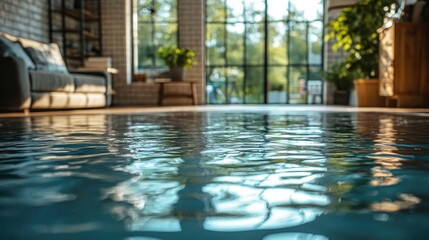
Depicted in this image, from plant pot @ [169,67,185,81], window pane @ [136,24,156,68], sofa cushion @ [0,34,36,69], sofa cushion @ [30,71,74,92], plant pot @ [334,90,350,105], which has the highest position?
window pane @ [136,24,156,68]

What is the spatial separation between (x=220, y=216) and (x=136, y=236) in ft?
0.45

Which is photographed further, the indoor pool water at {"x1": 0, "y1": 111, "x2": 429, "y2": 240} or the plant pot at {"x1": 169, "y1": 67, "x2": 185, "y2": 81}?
the plant pot at {"x1": 169, "y1": 67, "x2": 185, "y2": 81}

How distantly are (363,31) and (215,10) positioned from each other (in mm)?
3073

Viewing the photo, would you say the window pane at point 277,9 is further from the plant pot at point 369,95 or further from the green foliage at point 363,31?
the plant pot at point 369,95

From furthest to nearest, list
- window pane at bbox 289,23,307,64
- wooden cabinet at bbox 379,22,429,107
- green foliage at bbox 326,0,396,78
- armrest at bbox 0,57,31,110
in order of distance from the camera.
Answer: window pane at bbox 289,23,307,64, green foliage at bbox 326,0,396,78, wooden cabinet at bbox 379,22,429,107, armrest at bbox 0,57,31,110

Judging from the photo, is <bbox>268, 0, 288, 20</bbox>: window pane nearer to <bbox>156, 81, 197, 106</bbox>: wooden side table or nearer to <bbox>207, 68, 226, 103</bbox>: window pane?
<bbox>207, 68, 226, 103</bbox>: window pane

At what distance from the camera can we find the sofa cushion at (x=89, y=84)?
217 inches

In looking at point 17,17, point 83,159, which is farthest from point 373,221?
point 17,17

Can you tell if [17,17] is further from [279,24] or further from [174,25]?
[279,24]

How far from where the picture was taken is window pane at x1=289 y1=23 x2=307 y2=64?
8234 mm

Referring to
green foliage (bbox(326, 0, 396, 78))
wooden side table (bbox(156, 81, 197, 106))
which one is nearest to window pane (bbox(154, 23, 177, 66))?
wooden side table (bbox(156, 81, 197, 106))

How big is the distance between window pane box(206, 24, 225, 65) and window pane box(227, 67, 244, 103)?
26cm

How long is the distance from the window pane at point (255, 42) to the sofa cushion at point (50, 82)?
12.6 ft

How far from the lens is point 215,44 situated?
27.8 ft
